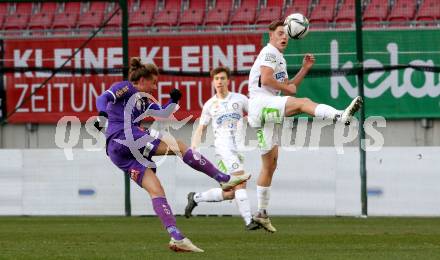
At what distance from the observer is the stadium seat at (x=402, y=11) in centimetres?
2130

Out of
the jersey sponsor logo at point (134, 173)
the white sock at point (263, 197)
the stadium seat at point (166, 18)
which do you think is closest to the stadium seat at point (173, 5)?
the stadium seat at point (166, 18)

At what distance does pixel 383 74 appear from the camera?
64.6 feet

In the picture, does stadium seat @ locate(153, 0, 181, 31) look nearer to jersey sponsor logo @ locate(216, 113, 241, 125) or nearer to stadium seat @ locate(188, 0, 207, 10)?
stadium seat @ locate(188, 0, 207, 10)

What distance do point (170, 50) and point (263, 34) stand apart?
1753 millimetres

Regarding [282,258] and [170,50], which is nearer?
[282,258]

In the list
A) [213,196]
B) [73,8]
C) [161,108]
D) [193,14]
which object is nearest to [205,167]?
[161,108]

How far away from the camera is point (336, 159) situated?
1738 centimetres

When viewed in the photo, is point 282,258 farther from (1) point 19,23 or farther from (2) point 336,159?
(1) point 19,23

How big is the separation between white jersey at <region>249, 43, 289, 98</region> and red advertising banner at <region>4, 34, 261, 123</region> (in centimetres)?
704

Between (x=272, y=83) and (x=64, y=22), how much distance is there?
12097 mm

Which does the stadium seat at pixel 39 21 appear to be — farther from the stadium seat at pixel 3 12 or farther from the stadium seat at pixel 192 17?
the stadium seat at pixel 192 17

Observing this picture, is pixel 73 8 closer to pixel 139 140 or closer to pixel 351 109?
pixel 351 109

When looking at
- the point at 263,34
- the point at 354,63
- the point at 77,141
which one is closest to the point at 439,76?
the point at 354,63

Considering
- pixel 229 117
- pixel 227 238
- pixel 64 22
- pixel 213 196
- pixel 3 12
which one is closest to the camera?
pixel 227 238
